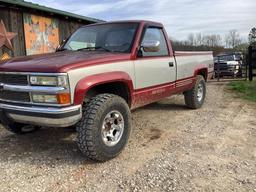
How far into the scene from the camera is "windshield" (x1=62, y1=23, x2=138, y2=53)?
526 cm

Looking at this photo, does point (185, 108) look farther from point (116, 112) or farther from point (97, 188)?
point (97, 188)

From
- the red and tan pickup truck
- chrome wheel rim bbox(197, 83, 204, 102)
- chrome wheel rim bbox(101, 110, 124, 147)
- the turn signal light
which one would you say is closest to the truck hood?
the red and tan pickup truck

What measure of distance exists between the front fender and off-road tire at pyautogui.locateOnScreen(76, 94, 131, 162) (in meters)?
0.22

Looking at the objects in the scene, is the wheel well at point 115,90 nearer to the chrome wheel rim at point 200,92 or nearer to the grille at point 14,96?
the grille at point 14,96

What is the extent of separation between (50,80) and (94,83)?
578 millimetres

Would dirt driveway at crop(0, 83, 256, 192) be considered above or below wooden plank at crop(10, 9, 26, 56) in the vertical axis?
below

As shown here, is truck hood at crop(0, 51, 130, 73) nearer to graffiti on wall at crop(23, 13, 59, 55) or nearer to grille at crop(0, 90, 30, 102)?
grille at crop(0, 90, 30, 102)

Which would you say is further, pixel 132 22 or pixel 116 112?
pixel 132 22

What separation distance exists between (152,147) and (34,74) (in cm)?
212

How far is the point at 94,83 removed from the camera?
4.17 meters

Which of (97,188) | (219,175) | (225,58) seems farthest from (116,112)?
(225,58)

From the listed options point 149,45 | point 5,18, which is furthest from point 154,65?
point 5,18

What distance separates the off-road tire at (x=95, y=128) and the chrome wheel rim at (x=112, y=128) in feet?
0.26

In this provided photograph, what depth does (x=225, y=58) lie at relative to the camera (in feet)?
65.3
